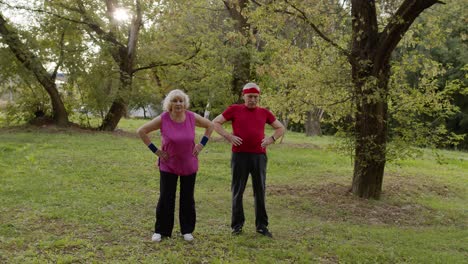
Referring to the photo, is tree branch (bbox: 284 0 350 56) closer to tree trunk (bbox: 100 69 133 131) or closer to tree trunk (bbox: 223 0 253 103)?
tree trunk (bbox: 223 0 253 103)

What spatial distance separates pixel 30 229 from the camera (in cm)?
600

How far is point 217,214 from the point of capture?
7.63 m

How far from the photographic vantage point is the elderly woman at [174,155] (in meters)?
5.52

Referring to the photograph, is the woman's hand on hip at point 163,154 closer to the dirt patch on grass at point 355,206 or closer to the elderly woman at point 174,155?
the elderly woman at point 174,155

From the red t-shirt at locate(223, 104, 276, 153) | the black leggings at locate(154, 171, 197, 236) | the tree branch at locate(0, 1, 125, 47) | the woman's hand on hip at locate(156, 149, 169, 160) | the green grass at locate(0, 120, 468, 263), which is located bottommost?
the green grass at locate(0, 120, 468, 263)

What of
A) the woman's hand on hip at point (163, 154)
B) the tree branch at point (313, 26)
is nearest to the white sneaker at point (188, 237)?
the woman's hand on hip at point (163, 154)

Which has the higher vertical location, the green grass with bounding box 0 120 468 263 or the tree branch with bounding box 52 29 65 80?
the tree branch with bounding box 52 29 65 80

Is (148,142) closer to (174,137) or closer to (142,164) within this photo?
(174,137)

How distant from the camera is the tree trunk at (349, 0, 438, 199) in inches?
336

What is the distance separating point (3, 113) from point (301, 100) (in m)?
15.8

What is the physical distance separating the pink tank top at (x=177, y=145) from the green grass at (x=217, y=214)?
88 centimetres

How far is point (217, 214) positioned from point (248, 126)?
2.21 m

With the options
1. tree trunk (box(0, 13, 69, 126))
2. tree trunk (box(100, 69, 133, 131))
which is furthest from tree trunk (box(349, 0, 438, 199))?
tree trunk (box(0, 13, 69, 126))

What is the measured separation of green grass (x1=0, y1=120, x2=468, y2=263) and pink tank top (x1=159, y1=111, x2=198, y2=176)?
0.88m
